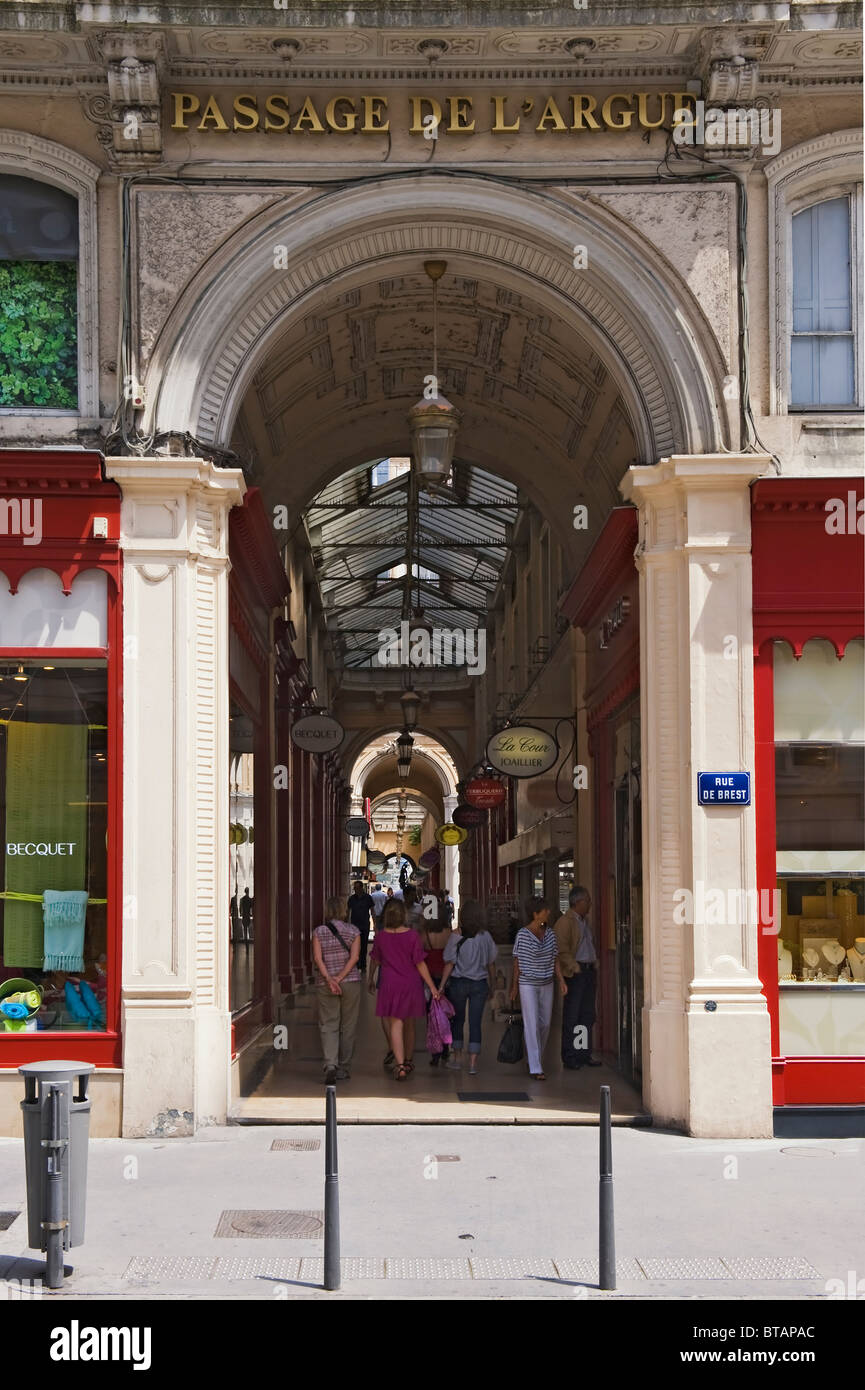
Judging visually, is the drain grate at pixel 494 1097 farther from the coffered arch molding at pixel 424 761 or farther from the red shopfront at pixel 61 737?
the coffered arch molding at pixel 424 761

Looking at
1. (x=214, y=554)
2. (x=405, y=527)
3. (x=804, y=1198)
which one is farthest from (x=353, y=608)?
(x=804, y=1198)

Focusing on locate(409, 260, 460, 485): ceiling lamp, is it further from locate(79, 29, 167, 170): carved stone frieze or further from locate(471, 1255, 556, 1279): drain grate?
locate(471, 1255, 556, 1279): drain grate

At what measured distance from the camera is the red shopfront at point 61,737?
1230 cm

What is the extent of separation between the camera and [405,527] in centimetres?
3359

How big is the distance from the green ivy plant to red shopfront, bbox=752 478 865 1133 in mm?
5474

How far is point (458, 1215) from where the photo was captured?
941cm

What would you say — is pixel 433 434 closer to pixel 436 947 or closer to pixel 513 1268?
pixel 436 947

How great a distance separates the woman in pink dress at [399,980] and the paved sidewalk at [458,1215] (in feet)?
9.36

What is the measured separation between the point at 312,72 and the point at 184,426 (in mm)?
2902

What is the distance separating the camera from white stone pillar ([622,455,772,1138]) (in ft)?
39.5

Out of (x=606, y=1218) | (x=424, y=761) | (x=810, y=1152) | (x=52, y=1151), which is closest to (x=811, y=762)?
(x=810, y=1152)

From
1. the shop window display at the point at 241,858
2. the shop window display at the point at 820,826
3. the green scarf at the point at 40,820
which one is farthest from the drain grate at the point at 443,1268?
the shop window display at the point at 241,858
